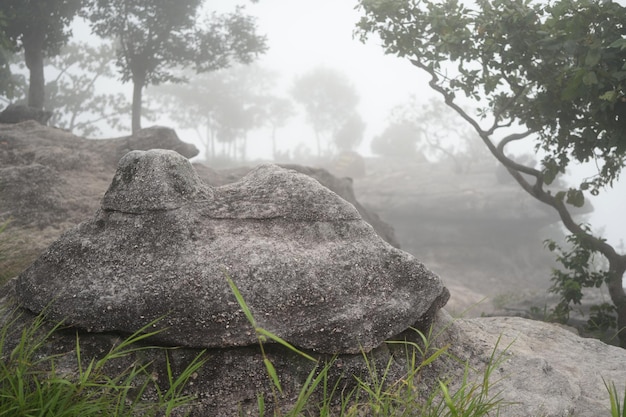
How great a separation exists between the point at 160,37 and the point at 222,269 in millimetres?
19397

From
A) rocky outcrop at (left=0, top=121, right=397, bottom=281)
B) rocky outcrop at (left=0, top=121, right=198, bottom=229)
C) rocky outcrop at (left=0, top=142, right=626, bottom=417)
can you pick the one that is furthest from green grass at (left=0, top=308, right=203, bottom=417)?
rocky outcrop at (left=0, top=121, right=198, bottom=229)

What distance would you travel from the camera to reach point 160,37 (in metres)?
18.7

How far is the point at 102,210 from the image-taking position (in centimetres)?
336

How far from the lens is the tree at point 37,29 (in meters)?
14.2

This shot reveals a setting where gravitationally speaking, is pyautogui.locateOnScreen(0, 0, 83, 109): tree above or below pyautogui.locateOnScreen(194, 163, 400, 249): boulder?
above

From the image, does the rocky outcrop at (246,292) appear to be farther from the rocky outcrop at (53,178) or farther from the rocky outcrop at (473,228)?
the rocky outcrop at (473,228)

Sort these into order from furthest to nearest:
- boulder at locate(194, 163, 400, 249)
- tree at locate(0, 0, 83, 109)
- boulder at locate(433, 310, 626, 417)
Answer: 1. tree at locate(0, 0, 83, 109)
2. boulder at locate(194, 163, 400, 249)
3. boulder at locate(433, 310, 626, 417)

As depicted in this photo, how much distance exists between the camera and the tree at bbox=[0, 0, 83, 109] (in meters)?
14.2

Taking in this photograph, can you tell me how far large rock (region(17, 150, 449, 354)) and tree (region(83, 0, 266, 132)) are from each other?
17.0 meters

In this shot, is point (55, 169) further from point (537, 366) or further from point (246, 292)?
point (537, 366)

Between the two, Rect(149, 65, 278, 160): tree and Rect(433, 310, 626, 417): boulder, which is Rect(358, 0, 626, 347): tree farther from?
Rect(149, 65, 278, 160): tree

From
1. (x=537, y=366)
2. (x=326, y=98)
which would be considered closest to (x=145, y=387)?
(x=537, y=366)

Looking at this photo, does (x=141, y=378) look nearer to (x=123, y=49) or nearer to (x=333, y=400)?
(x=333, y=400)

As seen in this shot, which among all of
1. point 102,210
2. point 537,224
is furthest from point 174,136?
point 537,224
